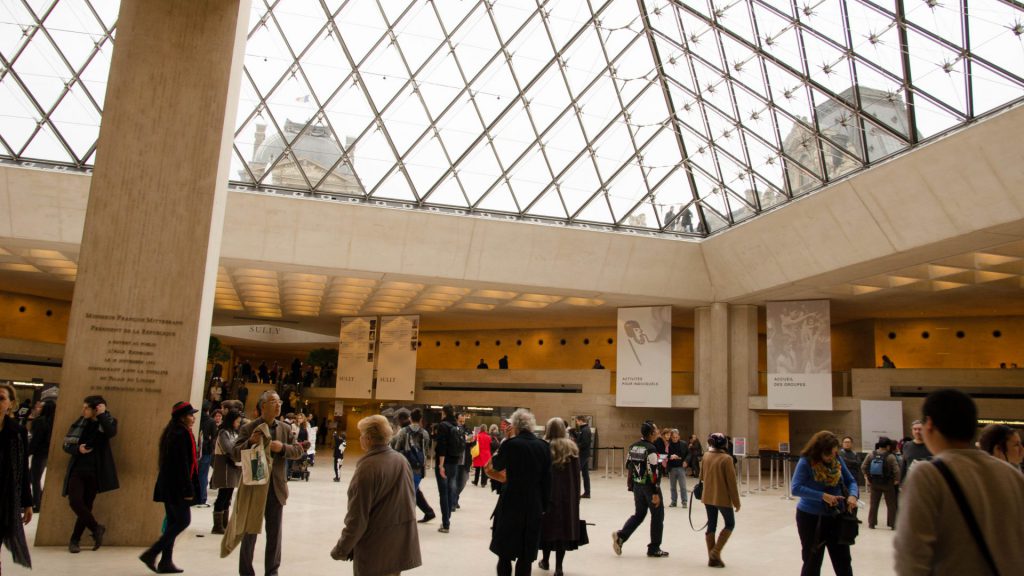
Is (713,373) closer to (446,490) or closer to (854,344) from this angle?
(854,344)

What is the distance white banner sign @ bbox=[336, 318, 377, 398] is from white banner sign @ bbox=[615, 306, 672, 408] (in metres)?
11.5

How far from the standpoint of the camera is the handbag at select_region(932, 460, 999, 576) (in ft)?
8.85

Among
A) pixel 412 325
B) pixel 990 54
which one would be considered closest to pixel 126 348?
pixel 990 54

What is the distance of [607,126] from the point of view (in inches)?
1006

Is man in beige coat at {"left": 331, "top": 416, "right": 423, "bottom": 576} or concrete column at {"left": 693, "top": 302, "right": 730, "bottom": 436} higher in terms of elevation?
concrete column at {"left": 693, "top": 302, "right": 730, "bottom": 436}

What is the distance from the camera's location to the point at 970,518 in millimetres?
2734

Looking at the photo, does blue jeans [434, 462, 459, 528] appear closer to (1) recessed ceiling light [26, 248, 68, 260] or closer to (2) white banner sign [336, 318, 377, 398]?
(1) recessed ceiling light [26, 248, 68, 260]

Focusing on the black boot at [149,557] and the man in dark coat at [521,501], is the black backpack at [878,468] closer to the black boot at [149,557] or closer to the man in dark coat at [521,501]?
the man in dark coat at [521,501]

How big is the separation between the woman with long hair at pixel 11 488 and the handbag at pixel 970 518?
6.05 m

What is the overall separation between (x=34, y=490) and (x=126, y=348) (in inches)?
158

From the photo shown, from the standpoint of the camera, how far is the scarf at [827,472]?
625cm

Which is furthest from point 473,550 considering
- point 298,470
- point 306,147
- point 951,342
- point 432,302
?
point 951,342

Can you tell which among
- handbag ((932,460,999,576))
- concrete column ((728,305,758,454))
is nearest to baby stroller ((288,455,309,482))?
concrete column ((728,305,758,454))

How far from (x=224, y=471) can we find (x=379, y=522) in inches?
188
